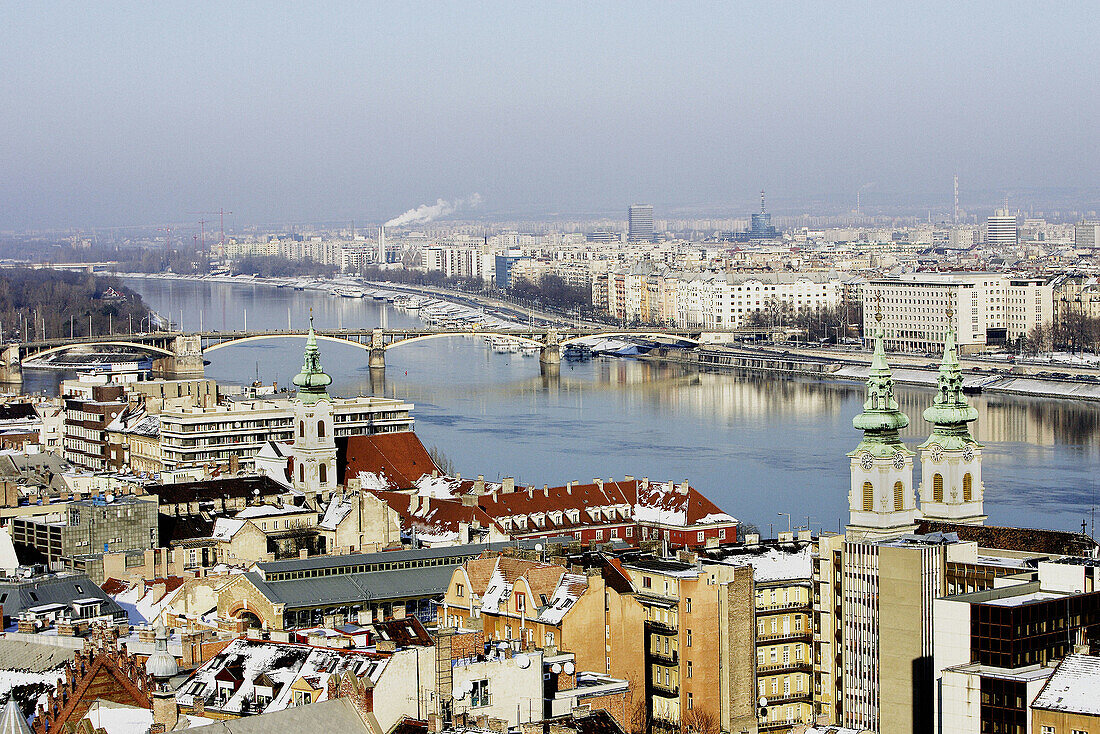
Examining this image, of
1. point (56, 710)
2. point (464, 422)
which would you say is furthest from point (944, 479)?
point (464, 422)

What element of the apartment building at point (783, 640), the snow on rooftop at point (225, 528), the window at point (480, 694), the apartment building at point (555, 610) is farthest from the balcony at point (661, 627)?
the snow on rooftop at point (225, 528)

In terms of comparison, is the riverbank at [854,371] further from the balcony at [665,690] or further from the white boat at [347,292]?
the white boat at [347,292]

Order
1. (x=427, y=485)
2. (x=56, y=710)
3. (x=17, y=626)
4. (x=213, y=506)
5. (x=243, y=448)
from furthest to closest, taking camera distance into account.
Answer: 1. (x=243, y=448)
2. (x=427, y=485)
3. (x=213, y=506)
4. (x=17, y=626)
5. (x=56, y=710)

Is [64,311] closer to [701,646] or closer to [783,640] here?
[783,640]

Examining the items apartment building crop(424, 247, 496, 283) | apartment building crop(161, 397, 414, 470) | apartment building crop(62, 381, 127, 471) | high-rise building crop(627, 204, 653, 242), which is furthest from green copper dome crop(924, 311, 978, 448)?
high-rise building crop(627, 204, 653, 242)

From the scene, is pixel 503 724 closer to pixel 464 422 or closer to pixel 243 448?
pixel 243 448

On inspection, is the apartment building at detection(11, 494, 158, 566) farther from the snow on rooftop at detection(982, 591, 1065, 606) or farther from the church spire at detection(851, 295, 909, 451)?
the snow on rooftop at detection(982, 591, 1065, 606)

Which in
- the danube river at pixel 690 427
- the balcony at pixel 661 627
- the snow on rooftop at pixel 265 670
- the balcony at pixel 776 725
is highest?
→ the snow on rooftop at pixel 265 670
